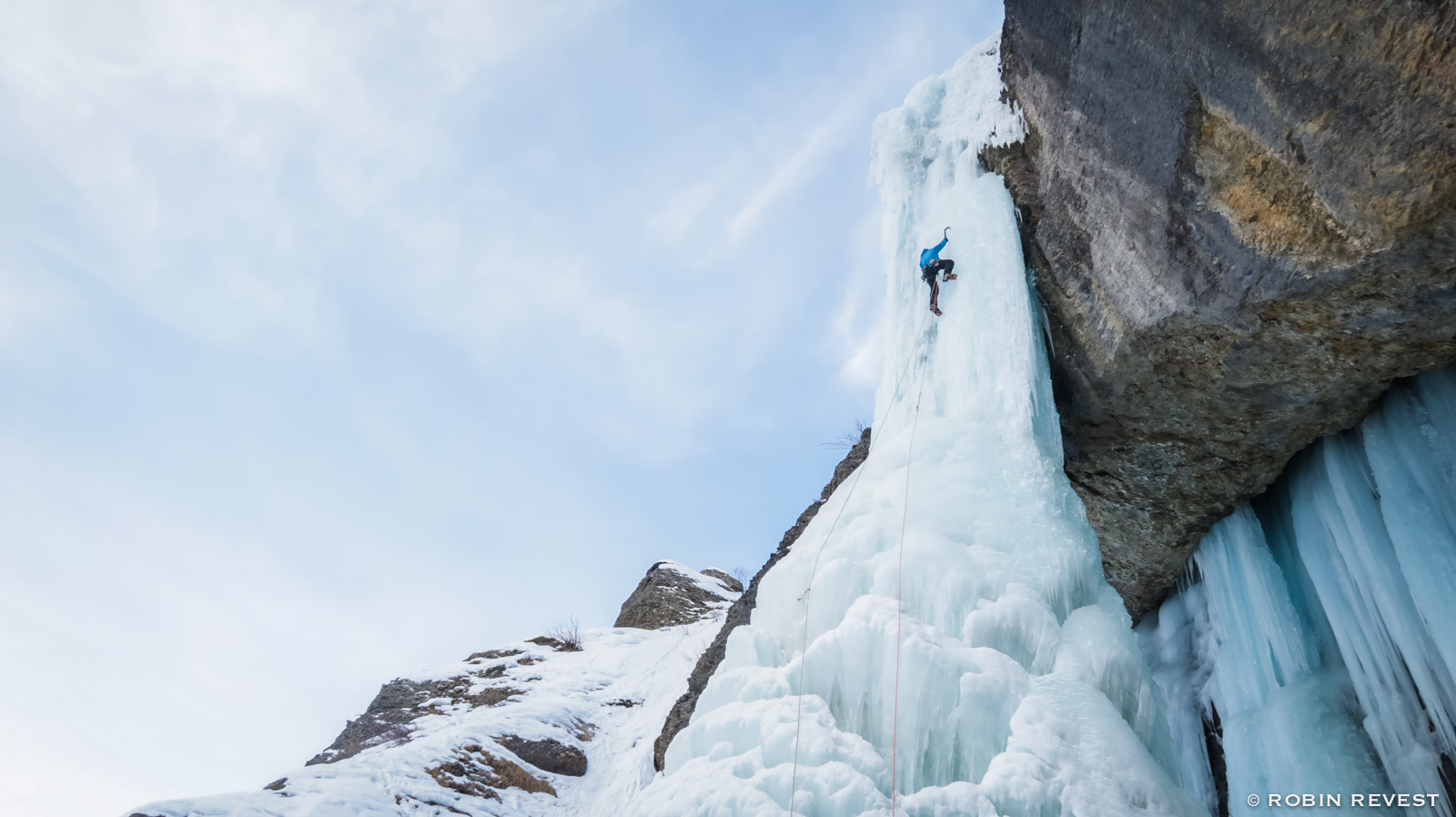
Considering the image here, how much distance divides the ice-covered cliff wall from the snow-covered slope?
2.23m

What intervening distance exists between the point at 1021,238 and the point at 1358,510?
3030mm

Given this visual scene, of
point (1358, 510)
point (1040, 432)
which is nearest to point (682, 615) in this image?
point (1040, 432)

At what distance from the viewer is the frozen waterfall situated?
387 centimetres

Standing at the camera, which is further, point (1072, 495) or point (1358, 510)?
point (1072, 495)

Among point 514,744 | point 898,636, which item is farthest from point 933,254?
point 514,744

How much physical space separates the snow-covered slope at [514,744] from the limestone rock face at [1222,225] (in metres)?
5.22

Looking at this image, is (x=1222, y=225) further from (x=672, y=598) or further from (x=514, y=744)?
(x=672, y=598)

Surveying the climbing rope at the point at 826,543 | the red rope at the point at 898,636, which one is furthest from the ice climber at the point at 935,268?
the red rope at the point at 898,636

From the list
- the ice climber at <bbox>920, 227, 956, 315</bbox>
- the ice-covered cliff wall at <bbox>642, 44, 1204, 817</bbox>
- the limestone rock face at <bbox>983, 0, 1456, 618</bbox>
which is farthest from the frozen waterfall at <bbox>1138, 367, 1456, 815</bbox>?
the ice climber at <bbox>920, 227, 956, 315</bbox>

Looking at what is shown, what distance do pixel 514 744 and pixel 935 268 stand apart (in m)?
7.08

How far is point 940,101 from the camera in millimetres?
7082

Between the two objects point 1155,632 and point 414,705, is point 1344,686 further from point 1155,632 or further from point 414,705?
point 414,705

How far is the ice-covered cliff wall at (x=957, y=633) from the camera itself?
376cm

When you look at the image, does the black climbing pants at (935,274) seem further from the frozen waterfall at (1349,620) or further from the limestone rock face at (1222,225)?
the frozen waterfall at (1349,620)
